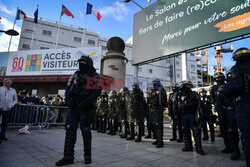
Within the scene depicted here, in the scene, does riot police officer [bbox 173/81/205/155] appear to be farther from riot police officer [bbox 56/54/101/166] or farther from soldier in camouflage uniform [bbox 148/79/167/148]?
riot police officer [bbox 56/54/101/166]

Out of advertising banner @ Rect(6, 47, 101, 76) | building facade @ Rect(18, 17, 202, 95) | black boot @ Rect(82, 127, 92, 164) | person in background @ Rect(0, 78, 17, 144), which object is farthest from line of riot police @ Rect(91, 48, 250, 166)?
building facade @ Rect(18, 17, 202, 95)

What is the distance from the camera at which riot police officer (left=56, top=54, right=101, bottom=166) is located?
2.86 meters

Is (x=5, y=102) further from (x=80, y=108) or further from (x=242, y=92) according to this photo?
(x=242, y=92)

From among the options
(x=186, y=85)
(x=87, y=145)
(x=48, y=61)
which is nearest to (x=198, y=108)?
(x=186, y=85)

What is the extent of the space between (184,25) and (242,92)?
9.66 m

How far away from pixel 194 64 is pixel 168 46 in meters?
30.4

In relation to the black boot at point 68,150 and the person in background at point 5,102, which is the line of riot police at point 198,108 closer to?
the black boot at point 68,150

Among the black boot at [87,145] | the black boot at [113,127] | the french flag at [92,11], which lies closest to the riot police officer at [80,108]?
the black boot at [87,145]

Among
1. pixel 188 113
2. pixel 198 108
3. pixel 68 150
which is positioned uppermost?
pixel 198 108

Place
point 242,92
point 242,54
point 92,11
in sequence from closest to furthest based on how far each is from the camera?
point 242,92
point 242,54
point 92,11

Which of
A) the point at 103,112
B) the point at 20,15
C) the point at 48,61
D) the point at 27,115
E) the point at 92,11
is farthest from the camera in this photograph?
the point at 20,15

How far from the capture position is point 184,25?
10.8 m

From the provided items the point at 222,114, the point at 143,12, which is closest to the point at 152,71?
the point at 143,12

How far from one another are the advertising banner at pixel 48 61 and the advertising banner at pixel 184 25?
695 cm
